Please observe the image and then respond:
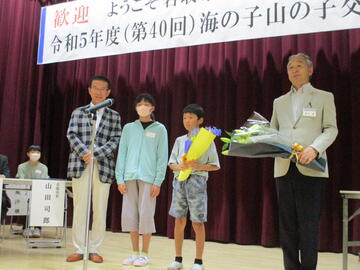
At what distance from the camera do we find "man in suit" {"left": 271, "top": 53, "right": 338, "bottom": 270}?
1.98m

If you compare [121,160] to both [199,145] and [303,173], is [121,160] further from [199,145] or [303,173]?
[303,173]

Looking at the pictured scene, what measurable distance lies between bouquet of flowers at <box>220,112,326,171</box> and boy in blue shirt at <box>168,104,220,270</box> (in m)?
0.75

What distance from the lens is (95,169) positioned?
3.06 m

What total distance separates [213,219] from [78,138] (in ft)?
7.08

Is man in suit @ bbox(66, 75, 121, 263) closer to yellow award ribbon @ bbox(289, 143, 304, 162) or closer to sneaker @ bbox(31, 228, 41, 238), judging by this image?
yellow award ribbon @ bbox(289, 143, 304, 162)

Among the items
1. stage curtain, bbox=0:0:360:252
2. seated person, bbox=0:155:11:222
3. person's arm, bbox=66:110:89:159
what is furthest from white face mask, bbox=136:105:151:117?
seated person, bbox=0:155:11:222

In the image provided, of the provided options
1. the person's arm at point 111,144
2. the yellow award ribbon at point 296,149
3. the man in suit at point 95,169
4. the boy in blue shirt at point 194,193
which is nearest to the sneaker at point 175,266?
the boy in blue shirt at point 194,193

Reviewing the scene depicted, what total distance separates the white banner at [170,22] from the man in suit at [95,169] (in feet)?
3.03

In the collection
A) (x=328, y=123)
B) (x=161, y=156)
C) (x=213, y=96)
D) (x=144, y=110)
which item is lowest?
(x=161, y=156)

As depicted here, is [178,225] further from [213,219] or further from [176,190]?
[213,219]

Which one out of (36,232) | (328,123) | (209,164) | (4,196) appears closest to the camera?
(328,123)

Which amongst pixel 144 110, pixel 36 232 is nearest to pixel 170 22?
pixel 144 110

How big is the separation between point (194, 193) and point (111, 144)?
0.79 m

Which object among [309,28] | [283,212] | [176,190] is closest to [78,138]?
[176,190]
